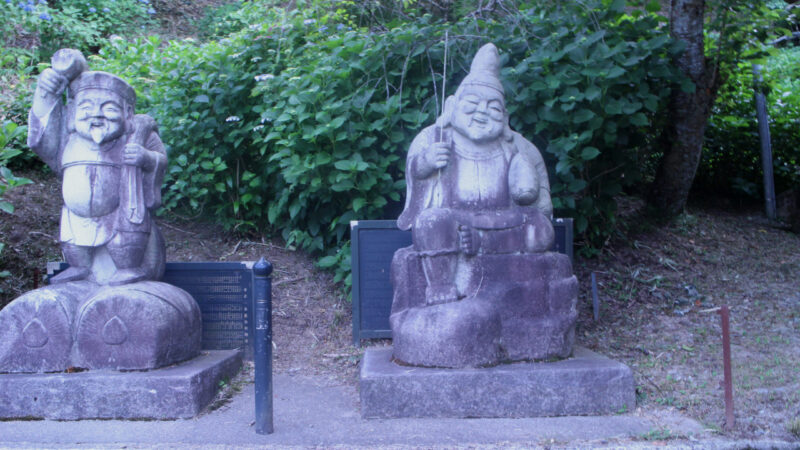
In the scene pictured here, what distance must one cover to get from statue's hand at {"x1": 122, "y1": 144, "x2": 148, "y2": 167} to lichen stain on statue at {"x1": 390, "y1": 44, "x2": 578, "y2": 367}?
6.14ft

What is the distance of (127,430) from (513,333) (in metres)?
2.43

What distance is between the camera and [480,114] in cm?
461

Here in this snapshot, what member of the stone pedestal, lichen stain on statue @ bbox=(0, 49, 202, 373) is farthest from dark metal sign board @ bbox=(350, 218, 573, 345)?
lichen stain on statue @ bbox=(0, 49, 202, 373)

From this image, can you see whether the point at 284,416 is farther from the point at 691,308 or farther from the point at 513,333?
the point at 691,308

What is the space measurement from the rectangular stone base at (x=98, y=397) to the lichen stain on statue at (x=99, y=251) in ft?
0.51

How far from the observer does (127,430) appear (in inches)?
154

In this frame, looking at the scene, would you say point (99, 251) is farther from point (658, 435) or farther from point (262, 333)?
point (658, 435)

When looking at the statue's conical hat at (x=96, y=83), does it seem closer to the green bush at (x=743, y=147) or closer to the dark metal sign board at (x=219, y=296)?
the dark metal sign board at (x=219, y=296)

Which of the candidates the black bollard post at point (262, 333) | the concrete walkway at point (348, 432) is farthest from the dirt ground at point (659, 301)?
the black bollard post at point (262, 333)

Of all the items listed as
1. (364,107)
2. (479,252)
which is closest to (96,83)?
(364,107)

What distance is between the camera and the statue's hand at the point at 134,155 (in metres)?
4.62

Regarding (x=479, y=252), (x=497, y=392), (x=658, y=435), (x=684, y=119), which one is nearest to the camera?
(x=658, y=435)

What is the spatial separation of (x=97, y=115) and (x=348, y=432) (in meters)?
2.75

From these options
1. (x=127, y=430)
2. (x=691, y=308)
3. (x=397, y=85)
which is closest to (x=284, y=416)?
(x=127, y=430)
